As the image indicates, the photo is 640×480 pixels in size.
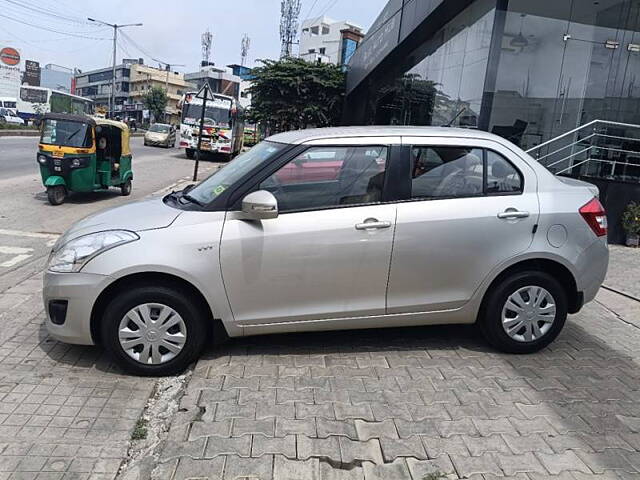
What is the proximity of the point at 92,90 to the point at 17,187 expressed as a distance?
380ft

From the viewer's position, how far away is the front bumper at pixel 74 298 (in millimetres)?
3510

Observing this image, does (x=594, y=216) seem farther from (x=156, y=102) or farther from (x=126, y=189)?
(x=156, y=102)

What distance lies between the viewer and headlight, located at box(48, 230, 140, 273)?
11.6ft

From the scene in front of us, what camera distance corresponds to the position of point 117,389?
11.4 feet

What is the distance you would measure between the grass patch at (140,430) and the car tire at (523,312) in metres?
2.53

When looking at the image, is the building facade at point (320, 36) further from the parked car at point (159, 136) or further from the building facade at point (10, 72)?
the parked car at point (159, 136)

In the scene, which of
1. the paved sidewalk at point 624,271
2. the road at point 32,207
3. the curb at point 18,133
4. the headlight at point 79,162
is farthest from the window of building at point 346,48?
the paved sidewalk at point 624,271

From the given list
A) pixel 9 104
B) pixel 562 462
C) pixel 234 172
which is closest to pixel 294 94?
pixel 234 172

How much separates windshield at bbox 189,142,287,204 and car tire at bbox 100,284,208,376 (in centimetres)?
74

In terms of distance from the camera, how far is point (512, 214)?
396cm

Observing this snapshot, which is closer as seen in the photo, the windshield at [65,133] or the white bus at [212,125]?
the windshield at [65,133]

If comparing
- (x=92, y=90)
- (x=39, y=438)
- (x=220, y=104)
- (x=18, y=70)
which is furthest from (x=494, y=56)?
(x=92, y=90)

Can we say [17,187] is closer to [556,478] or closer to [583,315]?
[583,315]

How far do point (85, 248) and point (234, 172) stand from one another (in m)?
1.18
